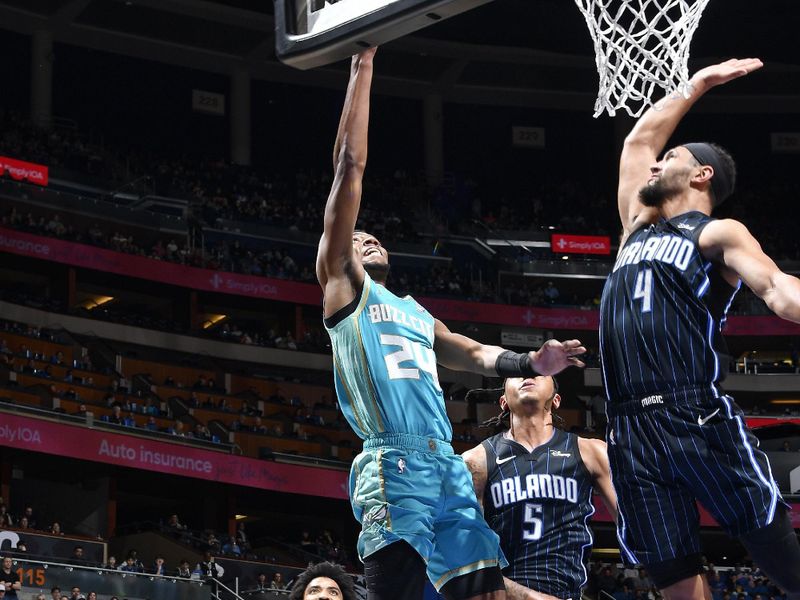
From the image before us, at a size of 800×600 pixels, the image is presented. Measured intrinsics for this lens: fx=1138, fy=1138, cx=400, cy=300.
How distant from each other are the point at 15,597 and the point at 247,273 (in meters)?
17.0

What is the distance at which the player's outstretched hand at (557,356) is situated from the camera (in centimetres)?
471

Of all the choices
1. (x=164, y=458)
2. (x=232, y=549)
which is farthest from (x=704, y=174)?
(x=164, y=458)

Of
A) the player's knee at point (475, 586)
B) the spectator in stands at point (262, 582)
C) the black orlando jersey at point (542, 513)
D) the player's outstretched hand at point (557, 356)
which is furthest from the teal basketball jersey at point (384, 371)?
the spectator in stands at point (262, 582)

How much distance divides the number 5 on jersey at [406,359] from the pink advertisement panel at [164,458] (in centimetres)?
1912

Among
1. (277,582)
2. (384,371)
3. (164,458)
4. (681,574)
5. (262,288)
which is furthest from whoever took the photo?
(262,288)

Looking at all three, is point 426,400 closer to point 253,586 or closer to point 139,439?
point 253,586

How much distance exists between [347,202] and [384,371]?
739mm

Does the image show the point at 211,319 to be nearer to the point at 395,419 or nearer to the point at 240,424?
the point at 240,424

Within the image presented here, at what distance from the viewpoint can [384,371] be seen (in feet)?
16.0

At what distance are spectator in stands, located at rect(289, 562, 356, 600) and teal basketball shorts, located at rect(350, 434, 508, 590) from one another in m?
0.18

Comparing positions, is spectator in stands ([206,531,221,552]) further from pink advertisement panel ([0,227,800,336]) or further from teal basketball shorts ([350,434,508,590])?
teal basketball shorts ([350,434,508,590])

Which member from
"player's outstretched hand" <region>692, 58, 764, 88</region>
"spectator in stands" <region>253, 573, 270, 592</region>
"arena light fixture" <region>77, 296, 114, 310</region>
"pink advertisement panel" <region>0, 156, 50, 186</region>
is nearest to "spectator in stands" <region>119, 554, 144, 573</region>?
"spectator in stands" <region>253, 573, 270, 592</region>

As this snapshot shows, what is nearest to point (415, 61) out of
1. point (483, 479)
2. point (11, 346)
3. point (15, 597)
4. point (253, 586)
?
point (11, 346)

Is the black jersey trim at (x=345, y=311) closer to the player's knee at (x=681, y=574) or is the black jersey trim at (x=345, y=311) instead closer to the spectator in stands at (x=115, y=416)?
the player's knee at (x=681, y=574)
